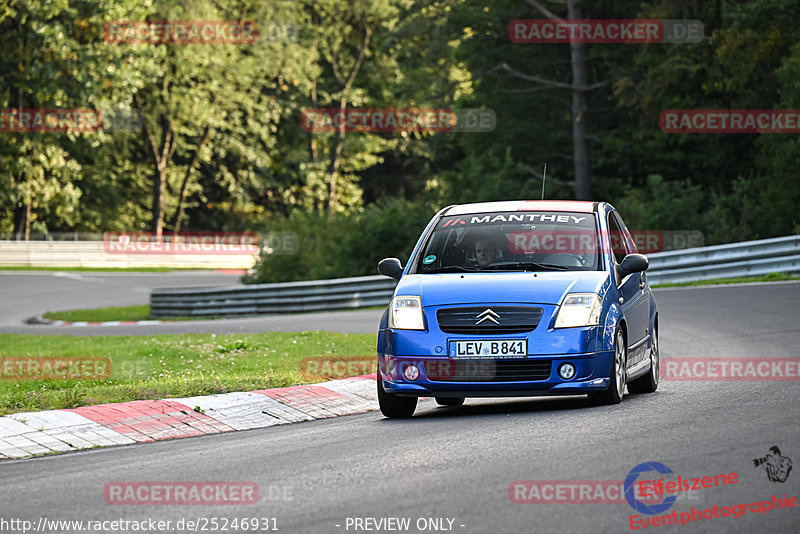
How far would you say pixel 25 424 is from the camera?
951 centimetres

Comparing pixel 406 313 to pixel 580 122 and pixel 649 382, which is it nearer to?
pixel 649 382

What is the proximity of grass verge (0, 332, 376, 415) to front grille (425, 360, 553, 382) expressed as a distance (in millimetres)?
2651

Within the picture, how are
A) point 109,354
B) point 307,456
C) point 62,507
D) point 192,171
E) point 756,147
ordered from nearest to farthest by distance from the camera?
point 62,507
point 307,456
point 109,354
point 756,147
point 192,171

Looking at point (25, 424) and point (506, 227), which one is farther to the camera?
point (506, 227)

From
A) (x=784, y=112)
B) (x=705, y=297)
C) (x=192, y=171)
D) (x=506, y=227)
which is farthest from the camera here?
(x=192, y=171)

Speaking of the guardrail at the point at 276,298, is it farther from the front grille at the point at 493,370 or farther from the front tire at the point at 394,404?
the front grille at the point at 493,370

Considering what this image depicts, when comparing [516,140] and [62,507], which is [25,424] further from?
[516,140]

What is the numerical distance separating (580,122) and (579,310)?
27383mm

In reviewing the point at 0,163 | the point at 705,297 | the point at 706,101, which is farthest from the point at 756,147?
the point at 0,163

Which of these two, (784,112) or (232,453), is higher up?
(784,112)

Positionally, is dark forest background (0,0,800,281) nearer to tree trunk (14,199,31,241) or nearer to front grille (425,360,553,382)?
tree trunk (14,199,31,241)

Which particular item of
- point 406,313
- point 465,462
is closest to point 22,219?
point 406,313

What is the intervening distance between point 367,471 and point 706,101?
92.5 feet

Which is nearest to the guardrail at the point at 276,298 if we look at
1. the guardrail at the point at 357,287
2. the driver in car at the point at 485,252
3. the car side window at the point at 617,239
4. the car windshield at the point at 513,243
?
the guardrail at the point at 357,287
